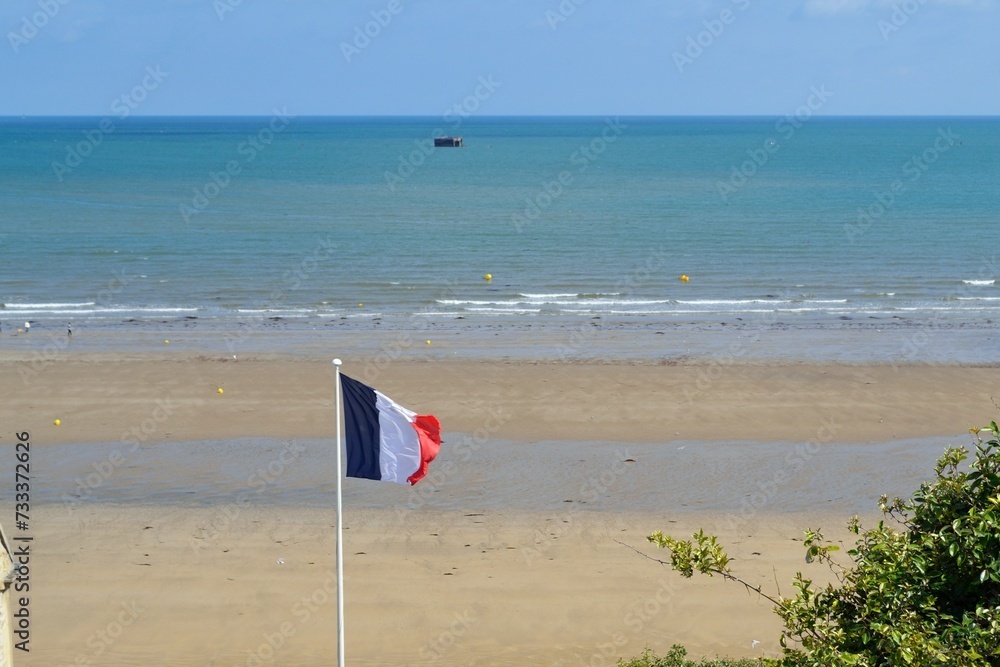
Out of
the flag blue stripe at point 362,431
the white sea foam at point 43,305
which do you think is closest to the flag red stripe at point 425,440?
the flag blue stripe at point 362,431

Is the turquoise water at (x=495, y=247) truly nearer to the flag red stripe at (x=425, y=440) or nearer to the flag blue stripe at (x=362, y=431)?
the flag red stripe at (x=425, y=440)

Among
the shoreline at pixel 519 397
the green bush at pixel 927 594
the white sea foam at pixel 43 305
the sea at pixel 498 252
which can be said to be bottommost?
the green bush at pixel 927 594

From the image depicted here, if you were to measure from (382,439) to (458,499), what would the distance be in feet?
22.6

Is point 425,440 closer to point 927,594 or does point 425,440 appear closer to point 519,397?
point 927,594

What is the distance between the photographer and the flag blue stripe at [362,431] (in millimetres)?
9164

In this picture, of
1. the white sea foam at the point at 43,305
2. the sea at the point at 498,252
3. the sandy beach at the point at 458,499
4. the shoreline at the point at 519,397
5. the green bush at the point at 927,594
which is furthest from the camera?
the white sea foam at the point at 43,305

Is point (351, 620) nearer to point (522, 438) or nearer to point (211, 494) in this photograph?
point (211, 494)

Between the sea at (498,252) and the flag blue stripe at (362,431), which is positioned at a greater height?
the sea at (498,252)

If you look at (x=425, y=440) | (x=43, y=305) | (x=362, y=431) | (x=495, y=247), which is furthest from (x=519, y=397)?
(x=495, y=247)

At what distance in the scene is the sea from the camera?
31.3 meters

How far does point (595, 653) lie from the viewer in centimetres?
1152

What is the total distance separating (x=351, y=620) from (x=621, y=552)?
12.5 ft

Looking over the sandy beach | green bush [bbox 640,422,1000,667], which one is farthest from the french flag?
green bush [bbox 640,422,1000,667]

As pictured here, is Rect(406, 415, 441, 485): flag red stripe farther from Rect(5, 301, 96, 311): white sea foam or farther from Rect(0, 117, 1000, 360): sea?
Rect(5, 301, 96, 311): white sea foam
